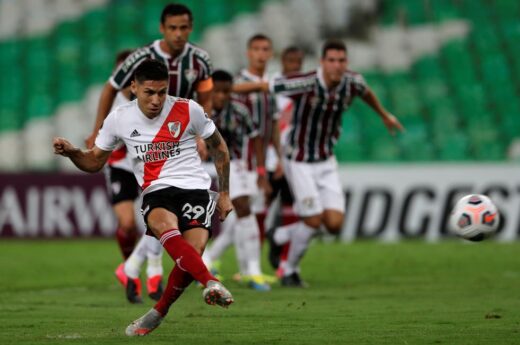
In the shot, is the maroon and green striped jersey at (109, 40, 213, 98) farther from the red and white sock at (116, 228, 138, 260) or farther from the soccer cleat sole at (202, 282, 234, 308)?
the soccer cleat sole at (202, 282, 234, 308)

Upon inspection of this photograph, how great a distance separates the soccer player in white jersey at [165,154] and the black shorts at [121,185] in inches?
104

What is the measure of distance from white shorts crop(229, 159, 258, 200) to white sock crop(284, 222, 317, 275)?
30.6 inches

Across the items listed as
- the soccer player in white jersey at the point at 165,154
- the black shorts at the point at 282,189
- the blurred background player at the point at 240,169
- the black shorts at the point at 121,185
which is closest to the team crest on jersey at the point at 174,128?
the soccer player in white jersey at the point at 165,154

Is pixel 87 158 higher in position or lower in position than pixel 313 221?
higher

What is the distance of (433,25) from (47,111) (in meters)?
8.26

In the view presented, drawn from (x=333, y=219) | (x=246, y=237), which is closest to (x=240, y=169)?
(x=246, y=237)

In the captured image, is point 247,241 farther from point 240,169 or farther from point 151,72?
point 151,72

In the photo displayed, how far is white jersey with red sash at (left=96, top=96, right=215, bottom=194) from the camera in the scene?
7383 millimetres

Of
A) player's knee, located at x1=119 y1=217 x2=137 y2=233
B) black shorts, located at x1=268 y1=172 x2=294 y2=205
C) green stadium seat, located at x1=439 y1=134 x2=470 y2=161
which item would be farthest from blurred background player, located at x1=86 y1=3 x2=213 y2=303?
green stadium seat, located at x1=439 y1=134 x2=470 y2=161

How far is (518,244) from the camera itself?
17.1 m

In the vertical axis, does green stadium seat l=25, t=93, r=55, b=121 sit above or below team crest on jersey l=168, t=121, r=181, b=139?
below

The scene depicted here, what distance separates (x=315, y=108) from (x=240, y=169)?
111 centimetres

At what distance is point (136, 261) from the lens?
31.9 feet

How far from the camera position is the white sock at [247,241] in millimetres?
11672
